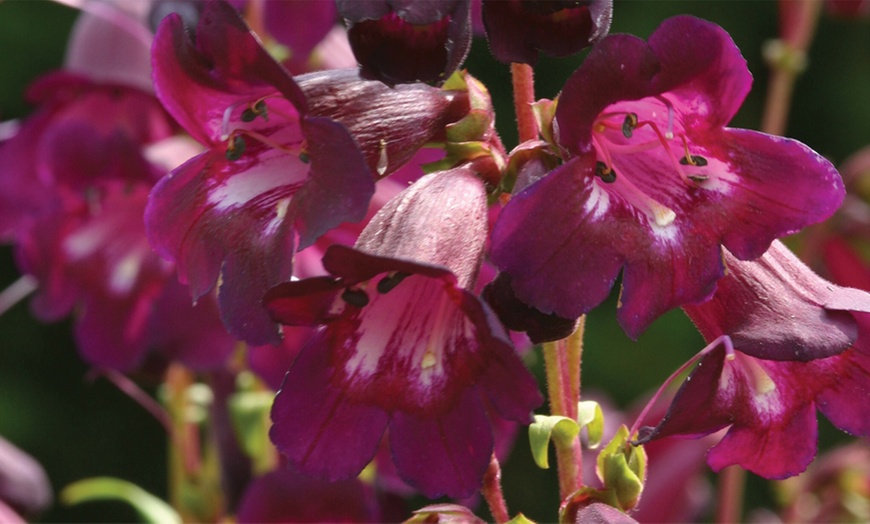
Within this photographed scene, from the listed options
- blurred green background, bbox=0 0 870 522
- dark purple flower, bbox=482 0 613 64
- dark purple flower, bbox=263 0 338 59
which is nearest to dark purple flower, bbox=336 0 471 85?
dark purple flower, bbox=482 0 613 64

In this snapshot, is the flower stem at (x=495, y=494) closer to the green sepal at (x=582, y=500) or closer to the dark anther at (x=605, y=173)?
the green sepal at (x=582, y=500)

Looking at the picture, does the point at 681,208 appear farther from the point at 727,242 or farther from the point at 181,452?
A: the point at 181,452

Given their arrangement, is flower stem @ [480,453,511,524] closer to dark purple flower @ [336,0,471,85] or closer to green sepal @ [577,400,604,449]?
green sepal @ [577,400,604,449]

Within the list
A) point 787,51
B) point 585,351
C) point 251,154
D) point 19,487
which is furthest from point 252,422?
point 585,351

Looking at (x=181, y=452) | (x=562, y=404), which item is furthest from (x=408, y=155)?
(x=181, y=452)

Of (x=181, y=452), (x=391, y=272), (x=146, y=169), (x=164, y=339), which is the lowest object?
(x=181, y=452)
